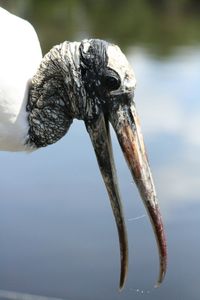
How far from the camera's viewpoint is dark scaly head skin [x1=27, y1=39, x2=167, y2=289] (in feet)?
8.41

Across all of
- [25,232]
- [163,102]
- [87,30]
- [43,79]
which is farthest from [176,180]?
[87,30]

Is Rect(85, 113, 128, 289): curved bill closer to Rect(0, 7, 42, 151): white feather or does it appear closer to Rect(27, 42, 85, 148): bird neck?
Rect(27, 42, 85, 148): bird neck

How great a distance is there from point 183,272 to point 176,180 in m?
2.12

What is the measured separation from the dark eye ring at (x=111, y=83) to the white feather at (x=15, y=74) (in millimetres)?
275

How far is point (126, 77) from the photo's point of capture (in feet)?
8.38

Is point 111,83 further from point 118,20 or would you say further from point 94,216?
point 118,20

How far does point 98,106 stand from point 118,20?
788 inches

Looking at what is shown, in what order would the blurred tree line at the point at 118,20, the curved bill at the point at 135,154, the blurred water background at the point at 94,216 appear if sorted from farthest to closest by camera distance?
the blurred tree line at the point at 118,20
the blurred water background at the point at 94,216
the curved bill at the point at 135,154

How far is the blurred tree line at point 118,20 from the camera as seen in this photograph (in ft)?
56.6

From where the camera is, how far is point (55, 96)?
2.77 m

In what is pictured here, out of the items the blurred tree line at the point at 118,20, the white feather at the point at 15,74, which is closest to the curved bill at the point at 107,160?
the white feather at the point at 15,74

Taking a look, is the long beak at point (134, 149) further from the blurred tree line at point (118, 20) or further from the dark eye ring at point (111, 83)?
the blurred tree line at point (118, 20)

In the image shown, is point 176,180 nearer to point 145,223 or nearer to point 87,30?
point 145,223

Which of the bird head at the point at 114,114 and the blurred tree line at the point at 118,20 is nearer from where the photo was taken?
the bird head at the point at 114,114
